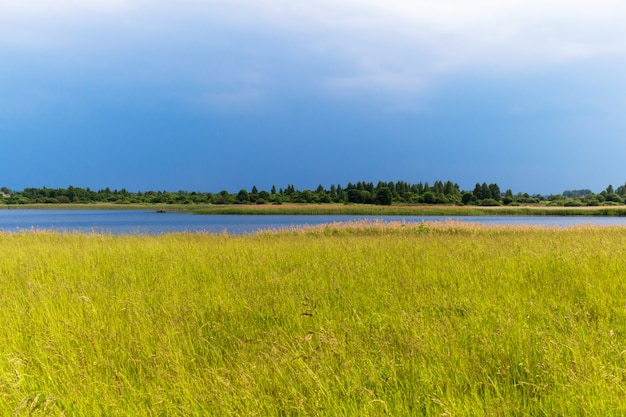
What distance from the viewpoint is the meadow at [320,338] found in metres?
2.76

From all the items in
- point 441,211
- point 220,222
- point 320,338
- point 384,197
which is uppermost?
point 384,197

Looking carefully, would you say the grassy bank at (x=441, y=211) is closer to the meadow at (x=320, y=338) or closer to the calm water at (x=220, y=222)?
the calm water at (x=220, y=222)

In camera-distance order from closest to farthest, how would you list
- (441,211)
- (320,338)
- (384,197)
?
(320,338) < (441,211) < (384,197)

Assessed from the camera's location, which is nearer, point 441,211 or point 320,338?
point 320,338

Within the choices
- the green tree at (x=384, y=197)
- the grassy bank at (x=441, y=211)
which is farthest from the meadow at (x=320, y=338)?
the green tree at (x=384, y=197)

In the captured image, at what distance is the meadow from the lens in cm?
276

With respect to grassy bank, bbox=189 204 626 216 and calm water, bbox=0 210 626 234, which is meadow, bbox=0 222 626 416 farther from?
grassy bank, bbox=189 204 626 216

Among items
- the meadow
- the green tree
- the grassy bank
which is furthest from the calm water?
the green tree

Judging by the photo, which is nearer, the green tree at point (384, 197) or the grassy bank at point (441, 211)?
the grassy bank at point (441, 211)

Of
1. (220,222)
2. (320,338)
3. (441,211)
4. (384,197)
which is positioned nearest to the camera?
(320,338)

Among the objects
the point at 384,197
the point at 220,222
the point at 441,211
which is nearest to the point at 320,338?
the point at 220,222

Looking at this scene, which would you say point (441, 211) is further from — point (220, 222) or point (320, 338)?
point (320, 338)

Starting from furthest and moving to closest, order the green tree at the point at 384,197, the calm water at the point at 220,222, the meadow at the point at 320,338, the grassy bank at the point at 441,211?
the green tree at the point at 384,197
the grassy bank at the point at 441,211
the calm water at the point at 220,222
the meadow at the point at 320,338

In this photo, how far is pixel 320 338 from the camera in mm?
3486
